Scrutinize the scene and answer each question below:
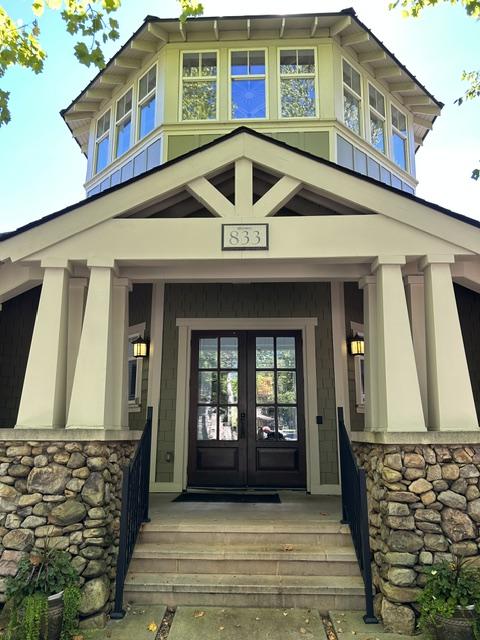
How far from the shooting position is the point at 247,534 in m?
4.51

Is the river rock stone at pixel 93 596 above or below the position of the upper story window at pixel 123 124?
below

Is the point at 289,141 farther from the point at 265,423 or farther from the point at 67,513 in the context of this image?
the point at 67,513

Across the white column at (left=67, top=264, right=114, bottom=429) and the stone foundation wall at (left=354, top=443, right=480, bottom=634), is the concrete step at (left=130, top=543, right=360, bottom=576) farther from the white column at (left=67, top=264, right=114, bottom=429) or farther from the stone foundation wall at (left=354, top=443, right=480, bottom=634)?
the white column at (left=67, top=264, right=114, bottom=429)

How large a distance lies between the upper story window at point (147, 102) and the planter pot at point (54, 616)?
6.78m

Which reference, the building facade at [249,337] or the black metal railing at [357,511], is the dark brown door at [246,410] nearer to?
the building facade at [249,337]

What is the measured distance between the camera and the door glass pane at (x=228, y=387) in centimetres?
688

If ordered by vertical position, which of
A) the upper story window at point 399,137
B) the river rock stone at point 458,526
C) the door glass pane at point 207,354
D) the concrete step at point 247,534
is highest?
the upper story window at point 399,137

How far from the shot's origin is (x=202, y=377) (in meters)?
6.96

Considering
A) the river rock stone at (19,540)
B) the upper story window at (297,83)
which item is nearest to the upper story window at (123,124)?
the upper story window at (297,83)

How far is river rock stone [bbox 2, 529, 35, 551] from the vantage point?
3875 mm

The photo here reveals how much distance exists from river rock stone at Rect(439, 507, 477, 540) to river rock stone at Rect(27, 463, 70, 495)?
3.05 meters

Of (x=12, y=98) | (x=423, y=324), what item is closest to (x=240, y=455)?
(x=423, y=324)

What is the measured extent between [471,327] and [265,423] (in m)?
3.38

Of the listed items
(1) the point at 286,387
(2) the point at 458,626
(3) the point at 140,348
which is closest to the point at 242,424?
(1) the point at 286,387
